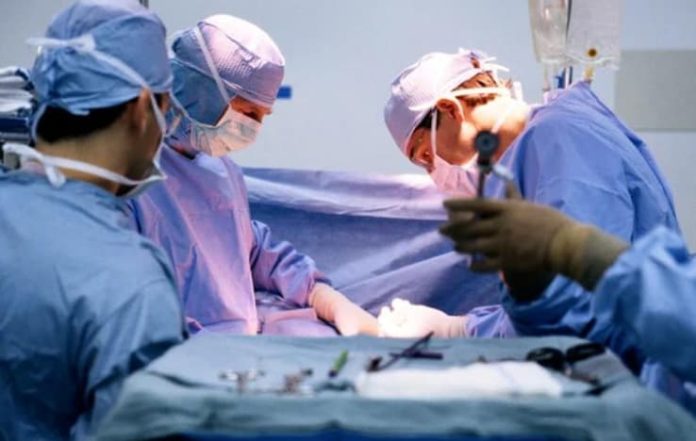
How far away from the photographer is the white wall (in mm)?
3367

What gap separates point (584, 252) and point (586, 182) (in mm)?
597

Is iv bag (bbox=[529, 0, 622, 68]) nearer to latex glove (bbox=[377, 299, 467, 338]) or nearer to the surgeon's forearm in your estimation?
latex glove (bbox=[377, 299, 467, 338])

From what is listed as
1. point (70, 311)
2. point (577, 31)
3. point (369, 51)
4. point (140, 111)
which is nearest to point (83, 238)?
point (70, 311)

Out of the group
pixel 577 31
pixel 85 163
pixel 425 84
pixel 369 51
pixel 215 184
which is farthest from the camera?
pixel 369 51

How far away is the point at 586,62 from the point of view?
227 centimetres

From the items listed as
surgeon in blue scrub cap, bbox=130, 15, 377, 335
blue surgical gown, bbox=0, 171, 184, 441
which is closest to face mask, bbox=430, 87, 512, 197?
surgeon in blue scrub cap, bbox=130, 15, 377, 335

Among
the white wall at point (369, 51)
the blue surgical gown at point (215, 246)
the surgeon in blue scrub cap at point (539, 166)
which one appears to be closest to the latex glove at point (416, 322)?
the surgeon in blue scrub cap at point (539, 166)

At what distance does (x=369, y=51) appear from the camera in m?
3.38

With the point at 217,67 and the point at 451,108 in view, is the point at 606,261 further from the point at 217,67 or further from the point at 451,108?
the point at 217,67

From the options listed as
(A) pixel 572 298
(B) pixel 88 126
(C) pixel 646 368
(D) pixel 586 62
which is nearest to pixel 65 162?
(B) pixel 88 126

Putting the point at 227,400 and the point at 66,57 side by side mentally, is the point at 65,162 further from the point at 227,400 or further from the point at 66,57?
the point at 227,400

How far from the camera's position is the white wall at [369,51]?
3367 mm

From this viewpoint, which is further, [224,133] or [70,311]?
[224,133]

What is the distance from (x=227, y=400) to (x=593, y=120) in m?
1.19
